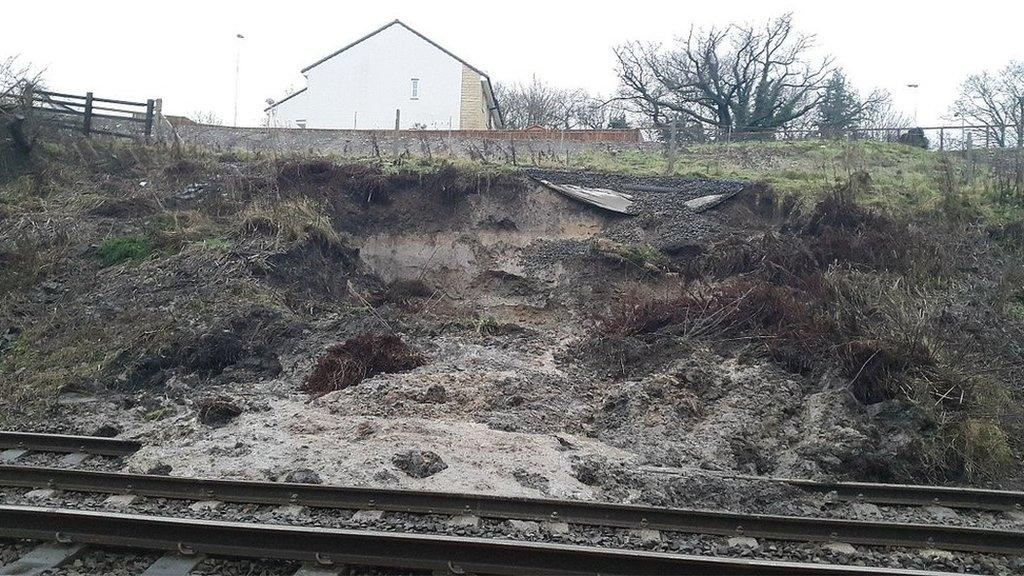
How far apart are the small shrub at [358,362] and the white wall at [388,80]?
3582 cm

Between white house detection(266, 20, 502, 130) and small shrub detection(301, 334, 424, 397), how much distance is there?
35.7 meters

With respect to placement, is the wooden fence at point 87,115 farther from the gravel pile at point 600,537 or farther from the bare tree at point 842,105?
the bare tree at point 842,105

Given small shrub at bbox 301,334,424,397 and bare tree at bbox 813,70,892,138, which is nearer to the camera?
small shrub at bbox 301,334,424,397

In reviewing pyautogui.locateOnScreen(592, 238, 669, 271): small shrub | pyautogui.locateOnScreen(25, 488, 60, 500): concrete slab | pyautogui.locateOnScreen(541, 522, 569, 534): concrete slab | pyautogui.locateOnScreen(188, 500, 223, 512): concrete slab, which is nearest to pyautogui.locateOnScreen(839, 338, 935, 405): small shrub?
pyautogui.locateOnScreen(541, 522, 569, 534): concrete slab

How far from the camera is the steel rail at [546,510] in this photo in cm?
712

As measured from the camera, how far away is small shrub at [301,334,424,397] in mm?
11703

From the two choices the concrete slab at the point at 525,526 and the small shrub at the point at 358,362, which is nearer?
the concrete slab at the point at 525,526

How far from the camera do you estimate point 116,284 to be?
14.9m

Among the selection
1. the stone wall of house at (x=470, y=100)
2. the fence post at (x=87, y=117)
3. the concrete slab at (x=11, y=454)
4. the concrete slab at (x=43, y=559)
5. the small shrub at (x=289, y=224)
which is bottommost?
the concrete slab at (x=11, y=454)

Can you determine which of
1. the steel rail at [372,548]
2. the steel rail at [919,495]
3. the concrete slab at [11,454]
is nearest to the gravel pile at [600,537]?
the steel rail at [372,548]

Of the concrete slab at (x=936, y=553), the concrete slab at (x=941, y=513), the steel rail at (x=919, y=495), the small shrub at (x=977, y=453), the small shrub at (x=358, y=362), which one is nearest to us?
the concrete slab at (x=936, y=553)

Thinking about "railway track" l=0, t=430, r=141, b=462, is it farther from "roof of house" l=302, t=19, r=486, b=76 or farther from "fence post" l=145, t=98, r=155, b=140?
"roof of house" l=302, t=19, r=486, b=76

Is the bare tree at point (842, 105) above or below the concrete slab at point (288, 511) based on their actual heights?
above

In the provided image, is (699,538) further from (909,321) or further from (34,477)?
(34,477)
